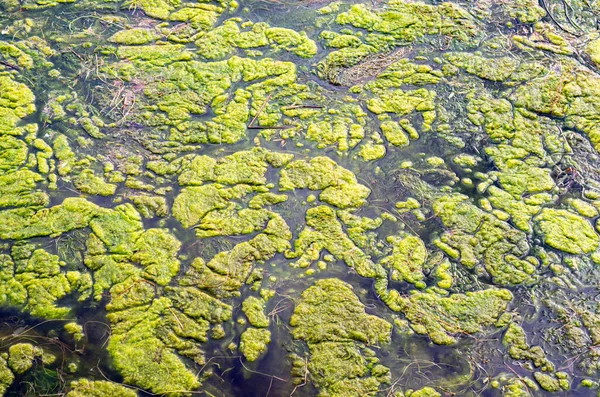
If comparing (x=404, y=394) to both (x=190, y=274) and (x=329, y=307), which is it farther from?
(x=190, y=274)

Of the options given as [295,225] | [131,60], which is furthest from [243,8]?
[295,225]

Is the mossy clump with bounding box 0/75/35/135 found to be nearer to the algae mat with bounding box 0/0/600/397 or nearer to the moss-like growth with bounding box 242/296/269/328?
the algae mat with bounding box 0/0/600/397

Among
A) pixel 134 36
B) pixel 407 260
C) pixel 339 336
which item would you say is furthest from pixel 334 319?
pixel 134 36

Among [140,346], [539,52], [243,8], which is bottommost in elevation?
[140,346]

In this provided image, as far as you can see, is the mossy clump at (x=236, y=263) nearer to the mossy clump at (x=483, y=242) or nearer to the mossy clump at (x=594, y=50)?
the mossy clump at (x=483, y=242)

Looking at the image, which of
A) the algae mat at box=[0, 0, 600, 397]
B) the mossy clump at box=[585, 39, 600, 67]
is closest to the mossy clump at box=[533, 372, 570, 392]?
the algae mat at box=[0, 0, 600, 397]

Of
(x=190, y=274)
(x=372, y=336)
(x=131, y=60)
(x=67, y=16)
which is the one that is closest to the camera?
(x=372, y=336)

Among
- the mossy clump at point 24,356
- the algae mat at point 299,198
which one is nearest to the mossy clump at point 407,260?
the algae mat at point 299,198
